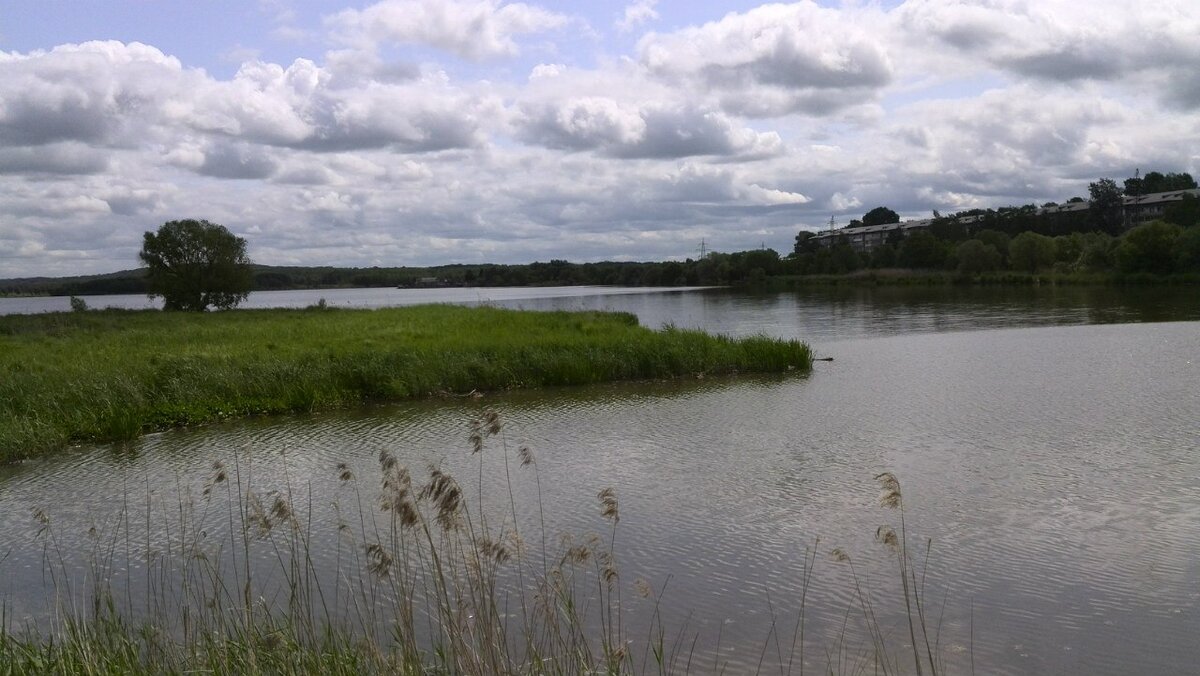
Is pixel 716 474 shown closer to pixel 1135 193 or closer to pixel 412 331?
pixel 412 331

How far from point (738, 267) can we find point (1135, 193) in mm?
61260

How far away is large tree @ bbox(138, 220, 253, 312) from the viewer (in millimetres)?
59969

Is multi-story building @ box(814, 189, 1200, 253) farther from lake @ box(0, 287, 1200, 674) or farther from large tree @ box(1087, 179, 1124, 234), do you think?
lake @ box(0, 287, 1200, 674)

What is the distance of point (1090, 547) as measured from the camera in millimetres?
9734

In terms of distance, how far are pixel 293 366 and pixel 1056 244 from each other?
3939 inches

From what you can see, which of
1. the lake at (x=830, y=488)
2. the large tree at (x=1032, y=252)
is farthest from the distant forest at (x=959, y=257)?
the lake at (x=830, y=488)

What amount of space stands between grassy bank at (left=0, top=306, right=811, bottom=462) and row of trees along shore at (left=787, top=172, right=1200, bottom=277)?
7089 centimetres

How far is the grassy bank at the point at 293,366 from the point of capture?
18.8 m

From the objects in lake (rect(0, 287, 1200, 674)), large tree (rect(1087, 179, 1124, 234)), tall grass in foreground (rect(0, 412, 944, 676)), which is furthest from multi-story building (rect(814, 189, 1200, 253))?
tall grass in foreground (rect(0, 412, 944, 676))

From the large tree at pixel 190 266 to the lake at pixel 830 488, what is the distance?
44568mm

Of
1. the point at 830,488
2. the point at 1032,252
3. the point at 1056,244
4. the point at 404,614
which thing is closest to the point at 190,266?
the point at 830,488

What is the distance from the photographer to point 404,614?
602 centimetres

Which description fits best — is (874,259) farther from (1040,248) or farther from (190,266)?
(190,266)

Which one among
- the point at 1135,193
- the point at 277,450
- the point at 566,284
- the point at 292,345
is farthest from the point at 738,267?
the point at 277,450
